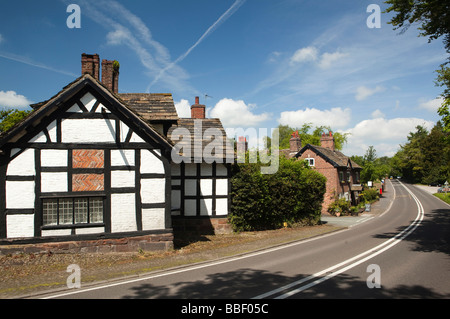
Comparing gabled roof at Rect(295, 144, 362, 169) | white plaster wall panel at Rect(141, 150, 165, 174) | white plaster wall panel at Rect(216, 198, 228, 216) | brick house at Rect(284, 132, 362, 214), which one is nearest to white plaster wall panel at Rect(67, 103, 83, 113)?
white plaster wall panel at Rect(141, 150, 165, 174)

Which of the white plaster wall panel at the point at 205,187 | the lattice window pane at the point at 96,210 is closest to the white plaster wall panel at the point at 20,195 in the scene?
the lattice window pane at the point at 96,210

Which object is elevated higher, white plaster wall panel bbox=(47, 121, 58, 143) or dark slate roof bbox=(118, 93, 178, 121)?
dark slate roof bbox=(118, 93, 178, 121)

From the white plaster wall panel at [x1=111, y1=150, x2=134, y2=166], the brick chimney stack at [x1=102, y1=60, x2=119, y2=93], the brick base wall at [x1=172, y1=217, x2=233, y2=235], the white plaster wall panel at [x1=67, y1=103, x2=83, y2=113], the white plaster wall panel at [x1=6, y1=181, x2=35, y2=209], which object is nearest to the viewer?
the white plaster wall panel at [x1=6, y1=181, x2=35, y2=209]

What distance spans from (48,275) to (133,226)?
3.37m

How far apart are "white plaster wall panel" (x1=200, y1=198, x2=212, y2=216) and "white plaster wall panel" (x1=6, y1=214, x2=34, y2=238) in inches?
317

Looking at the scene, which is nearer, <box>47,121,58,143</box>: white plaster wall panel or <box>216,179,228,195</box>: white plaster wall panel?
<box>47,121,58,143</box>: white plaster wall panel

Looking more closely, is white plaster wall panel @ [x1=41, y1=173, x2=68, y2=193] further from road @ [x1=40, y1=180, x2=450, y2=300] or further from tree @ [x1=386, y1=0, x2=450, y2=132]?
tree @ [x1=386, y1=0, x2=450, y2=132]

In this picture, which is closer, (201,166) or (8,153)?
(8,153)

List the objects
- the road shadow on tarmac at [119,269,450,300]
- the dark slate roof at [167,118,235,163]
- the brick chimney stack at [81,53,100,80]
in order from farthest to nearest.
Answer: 1. the dark slate roof at [167,118,235,163]
2. the brick chimney stack at [81,53,100,80]
3. the road shadow on tarmac at [119,269,450,300]

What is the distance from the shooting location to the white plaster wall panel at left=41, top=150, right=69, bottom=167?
11.3m
